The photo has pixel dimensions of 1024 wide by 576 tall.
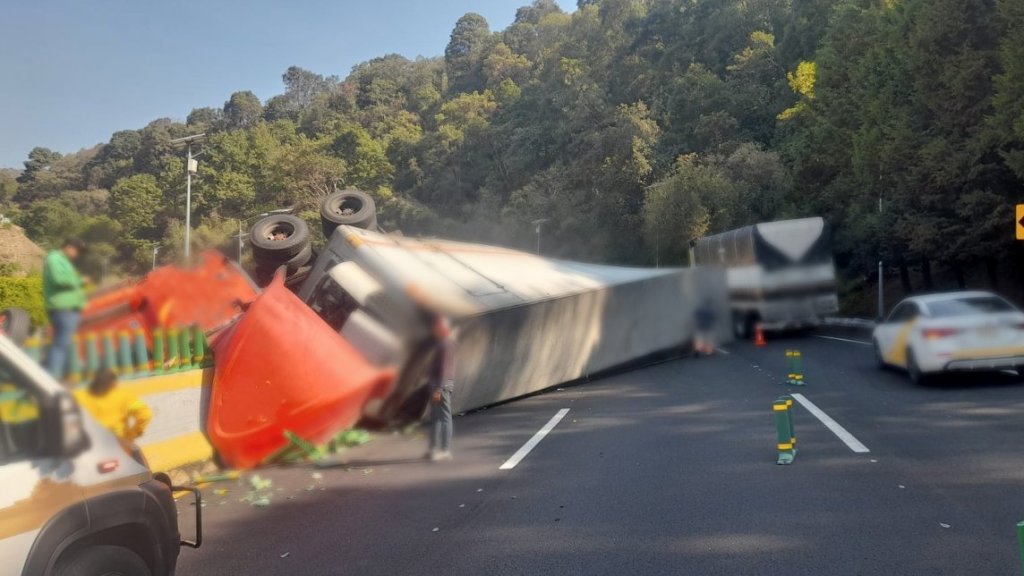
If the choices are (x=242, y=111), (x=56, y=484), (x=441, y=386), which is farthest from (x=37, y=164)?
(x=441, y=386)

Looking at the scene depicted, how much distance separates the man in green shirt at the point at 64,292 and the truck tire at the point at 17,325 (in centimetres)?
74

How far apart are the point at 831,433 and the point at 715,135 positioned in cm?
1921

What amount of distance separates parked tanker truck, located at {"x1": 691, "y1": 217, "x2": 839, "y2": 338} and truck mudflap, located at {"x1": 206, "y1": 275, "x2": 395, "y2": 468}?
961cm

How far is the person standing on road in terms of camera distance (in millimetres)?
2590

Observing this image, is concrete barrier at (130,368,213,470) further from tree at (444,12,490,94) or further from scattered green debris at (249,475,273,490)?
tree at (444,12,490,94)

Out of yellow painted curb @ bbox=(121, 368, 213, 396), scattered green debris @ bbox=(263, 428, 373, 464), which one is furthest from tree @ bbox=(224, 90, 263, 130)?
scattered green debris @ bbox=(263, 428, 373, 464)

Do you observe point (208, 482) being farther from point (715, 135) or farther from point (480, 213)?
point (715, 135)

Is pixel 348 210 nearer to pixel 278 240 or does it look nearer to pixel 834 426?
pixel 278 240

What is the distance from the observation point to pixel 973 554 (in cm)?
515

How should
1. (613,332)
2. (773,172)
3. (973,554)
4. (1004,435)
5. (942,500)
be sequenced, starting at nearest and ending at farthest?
(973,554)
(942,500)
(1004,435)
(613,332)
(773,172)

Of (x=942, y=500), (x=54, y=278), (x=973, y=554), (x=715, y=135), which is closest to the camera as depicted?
(x=54, y=278)

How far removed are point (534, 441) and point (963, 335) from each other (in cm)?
662


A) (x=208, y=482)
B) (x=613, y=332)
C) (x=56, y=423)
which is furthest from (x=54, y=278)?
(x=613, y=332)

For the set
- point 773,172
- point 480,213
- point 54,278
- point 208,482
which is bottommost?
point 208,482
